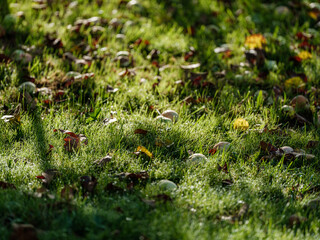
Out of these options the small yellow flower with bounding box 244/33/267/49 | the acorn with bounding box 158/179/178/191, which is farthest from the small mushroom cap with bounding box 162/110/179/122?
the small yellow flower with bounding box 244/33/267/49

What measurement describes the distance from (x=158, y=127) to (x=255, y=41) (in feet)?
6.66

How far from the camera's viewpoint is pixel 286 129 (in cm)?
321

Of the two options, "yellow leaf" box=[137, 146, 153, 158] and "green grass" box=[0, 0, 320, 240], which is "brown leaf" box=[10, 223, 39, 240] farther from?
"yellow leaf" box=[137, 146, 153, 158]

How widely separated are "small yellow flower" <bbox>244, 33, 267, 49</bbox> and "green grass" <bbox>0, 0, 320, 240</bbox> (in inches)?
4.0

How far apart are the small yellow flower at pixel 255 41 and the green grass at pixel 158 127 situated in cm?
10

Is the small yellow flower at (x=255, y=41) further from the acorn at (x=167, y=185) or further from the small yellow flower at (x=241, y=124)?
the acorn at (x=167, y=185)

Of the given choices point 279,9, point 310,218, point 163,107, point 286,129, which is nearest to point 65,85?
point 163,107

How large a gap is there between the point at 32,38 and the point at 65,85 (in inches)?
39.0

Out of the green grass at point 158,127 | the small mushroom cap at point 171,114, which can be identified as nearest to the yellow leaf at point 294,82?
the green grass at point 158,127

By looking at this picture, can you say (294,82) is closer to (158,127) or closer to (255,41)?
(255,41)

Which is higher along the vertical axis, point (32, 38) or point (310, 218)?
point (32, 38)

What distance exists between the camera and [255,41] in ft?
14.6

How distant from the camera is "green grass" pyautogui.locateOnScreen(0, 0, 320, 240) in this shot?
2.07 meters

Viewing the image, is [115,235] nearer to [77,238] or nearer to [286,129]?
[77,238]
